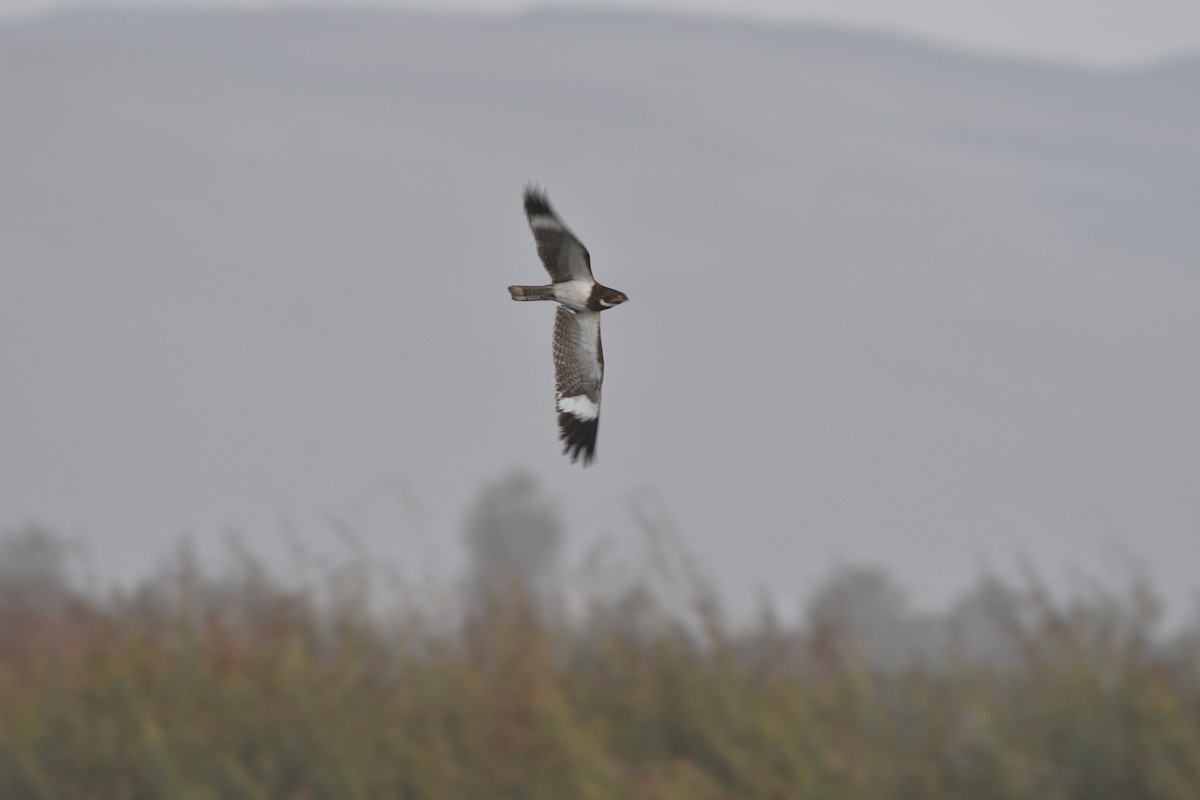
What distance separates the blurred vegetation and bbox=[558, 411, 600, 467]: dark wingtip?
1291mm

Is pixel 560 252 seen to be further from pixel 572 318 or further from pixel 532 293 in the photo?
pixel 572 318

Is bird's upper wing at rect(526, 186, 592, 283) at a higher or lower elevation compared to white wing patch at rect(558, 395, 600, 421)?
higher

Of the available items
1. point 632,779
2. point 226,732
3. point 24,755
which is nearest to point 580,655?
point 632,779

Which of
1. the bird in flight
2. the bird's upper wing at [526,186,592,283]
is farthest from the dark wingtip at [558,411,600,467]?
the bird's upper wing at [526,186,592,283]

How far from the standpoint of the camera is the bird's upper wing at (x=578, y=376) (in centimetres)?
343

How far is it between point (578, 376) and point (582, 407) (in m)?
0.07

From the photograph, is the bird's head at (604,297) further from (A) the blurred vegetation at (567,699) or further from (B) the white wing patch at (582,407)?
Result: (A) the blurred vegetation at (567,699)

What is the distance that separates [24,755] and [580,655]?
179 centimetres

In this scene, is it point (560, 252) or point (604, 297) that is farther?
point (560, 252)

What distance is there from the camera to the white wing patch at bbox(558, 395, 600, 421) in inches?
137

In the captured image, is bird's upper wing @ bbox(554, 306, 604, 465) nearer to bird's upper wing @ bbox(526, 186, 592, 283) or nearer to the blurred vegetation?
bird's upper wing @ bbox(526, 186, 592, 283)

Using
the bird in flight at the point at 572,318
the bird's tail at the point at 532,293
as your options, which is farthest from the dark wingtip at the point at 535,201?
the bird's tail at the point at 532,293

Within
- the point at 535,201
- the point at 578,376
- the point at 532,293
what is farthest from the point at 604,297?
the point at 578,376

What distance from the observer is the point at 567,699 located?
16.7 feet
